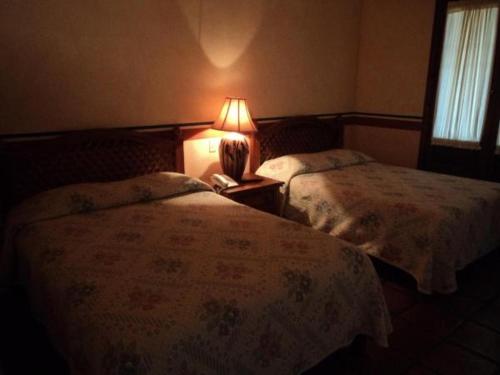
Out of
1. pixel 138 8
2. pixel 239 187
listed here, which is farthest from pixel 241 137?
pixel 138 8

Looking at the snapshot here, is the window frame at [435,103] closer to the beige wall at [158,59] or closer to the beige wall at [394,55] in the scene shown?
the beige wall at [394,55]

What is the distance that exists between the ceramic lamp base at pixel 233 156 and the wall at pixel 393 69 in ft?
5.79

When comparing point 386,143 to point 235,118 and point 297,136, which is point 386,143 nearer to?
point 297,136

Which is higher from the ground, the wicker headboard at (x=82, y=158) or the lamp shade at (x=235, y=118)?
the lamp shade at (x=235, y=118)

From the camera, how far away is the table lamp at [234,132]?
9.23ft

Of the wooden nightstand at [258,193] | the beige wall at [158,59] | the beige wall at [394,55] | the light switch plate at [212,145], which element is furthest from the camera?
the beige wall at [394,55]

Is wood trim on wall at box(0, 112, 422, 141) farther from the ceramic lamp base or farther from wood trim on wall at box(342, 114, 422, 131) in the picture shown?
the ceramic lamp base

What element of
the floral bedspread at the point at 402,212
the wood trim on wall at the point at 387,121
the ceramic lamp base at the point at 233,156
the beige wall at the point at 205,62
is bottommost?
the floral bedspread at the point at 402,212

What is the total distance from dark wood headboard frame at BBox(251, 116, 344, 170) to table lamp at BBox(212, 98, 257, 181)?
39cm

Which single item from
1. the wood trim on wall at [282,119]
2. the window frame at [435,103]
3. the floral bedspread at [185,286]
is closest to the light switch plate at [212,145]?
the wood trim on wall at [282,119]

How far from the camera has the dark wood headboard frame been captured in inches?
130

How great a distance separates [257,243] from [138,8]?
169 cm

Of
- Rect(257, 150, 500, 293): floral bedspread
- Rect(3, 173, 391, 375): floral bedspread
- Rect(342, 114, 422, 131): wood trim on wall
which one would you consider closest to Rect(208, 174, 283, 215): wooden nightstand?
Rect(257, 150, 500, 293): floral bedspread

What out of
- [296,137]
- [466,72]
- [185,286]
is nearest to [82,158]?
[185,286]
